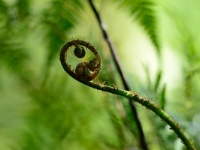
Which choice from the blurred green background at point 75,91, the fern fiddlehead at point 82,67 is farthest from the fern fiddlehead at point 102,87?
the blurred green background at point 75,91

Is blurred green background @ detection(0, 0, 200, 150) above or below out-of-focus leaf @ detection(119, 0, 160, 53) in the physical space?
below

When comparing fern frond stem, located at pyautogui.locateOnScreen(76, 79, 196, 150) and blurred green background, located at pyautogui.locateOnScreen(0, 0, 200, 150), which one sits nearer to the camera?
fern frond stem, located at pyautogui.locateOnScreen(76, 79, 196, 150)

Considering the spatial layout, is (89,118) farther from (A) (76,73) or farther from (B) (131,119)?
(A) (76,73)

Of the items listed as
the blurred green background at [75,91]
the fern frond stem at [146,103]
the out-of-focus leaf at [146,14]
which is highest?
the out-of-focus leaf at [146,14]

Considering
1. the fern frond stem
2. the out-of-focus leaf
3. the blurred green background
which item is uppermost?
the out-of-focus leaf

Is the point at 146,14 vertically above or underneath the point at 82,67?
above

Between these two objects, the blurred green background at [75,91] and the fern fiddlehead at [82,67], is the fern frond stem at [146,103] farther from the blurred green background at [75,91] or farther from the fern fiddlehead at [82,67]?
the blurred green background at [75,91]

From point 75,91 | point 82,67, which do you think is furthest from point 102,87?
point 75,91

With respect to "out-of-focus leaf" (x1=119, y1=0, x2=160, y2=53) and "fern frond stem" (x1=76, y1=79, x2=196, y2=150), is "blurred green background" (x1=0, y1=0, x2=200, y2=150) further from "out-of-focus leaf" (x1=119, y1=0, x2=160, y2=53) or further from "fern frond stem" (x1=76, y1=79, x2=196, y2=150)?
"fern frond stem" (x1=76, y1=79, x2=196, y2=150)

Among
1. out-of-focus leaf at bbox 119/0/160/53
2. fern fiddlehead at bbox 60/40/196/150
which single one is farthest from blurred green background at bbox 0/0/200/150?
fern fiddlehead at bbox 60/40/196/150

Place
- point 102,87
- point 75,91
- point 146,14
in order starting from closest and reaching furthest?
1. point 102,87
2. point 146,14
3. point 75,91

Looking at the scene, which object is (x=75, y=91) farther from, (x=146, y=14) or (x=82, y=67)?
(x=82, y=67)
